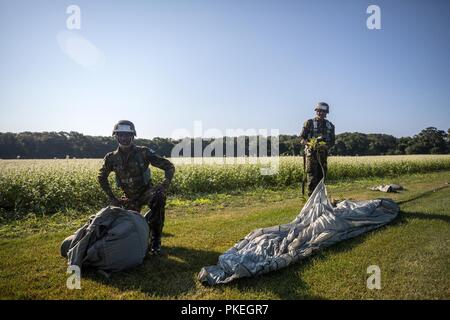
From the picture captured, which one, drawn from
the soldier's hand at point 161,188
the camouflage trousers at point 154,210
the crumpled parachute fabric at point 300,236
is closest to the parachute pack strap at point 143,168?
the camouflage trousers at point 154,210

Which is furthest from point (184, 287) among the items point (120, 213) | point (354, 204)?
point (354, 204)

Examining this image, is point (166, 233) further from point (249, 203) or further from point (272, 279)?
point (249, 203)

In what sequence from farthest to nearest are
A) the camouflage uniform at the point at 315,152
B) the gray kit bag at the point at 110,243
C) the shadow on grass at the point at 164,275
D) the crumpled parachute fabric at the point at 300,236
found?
the camouflage uniform at the point at 315,152 < the gray kit bag at the point at 110,243 < the crumpled parachute fabric at the point at 300,236 < the shadow on grass at the point at 164,275

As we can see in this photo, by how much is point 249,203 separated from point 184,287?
7312 millimetres

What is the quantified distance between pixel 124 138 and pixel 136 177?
668 mm

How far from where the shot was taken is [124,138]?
17.3 ft

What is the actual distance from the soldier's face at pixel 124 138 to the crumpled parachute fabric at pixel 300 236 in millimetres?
2363

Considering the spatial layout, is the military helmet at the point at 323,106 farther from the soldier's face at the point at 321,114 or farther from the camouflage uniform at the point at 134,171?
the camouflage uniform at the point at 134,171

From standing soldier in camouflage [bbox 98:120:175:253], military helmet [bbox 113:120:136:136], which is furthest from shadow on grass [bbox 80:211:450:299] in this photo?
military helmet [bbox 113:120:136:136]

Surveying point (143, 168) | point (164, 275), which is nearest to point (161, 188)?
point (143, 168)

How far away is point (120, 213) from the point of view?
454cm

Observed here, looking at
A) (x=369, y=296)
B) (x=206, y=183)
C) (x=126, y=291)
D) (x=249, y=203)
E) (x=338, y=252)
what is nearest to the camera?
(x=369, y=296)

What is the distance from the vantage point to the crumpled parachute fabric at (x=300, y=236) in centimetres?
410

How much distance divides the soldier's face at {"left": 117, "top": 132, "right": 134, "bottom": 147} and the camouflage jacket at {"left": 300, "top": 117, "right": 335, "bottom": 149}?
491 cm
